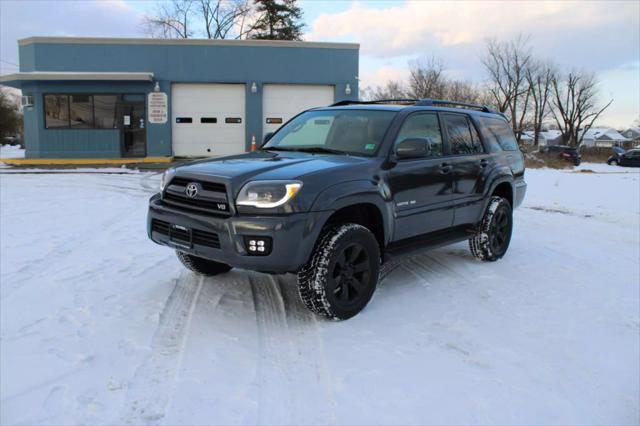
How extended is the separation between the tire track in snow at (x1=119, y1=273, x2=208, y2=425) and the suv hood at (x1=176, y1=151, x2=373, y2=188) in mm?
1122

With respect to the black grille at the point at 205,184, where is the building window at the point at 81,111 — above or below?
above

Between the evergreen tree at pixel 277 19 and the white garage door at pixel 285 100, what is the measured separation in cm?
Answer: 2030

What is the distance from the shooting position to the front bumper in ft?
12.3

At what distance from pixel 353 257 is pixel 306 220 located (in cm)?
61

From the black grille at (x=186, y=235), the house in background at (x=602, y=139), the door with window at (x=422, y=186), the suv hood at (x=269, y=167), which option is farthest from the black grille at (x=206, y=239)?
the house in background at (x=602, y=139)

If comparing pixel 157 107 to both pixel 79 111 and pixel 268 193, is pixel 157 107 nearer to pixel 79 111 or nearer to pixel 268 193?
pixel 79 111

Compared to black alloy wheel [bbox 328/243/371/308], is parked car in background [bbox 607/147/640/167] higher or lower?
higher

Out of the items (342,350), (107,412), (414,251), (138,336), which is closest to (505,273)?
(414,251)

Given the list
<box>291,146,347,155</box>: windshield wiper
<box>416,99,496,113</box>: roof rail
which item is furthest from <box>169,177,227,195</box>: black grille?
<box>416,99,496,113</box>: roof rail

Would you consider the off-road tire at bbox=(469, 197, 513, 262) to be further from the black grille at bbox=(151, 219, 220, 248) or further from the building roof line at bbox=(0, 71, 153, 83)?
the building roof line at bbox=(0, 71, 153, 83)

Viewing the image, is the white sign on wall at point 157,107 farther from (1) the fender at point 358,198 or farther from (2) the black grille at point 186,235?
(1) the fender at point 358,198

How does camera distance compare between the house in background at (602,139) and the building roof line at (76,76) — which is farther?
the house in background at (602,139)

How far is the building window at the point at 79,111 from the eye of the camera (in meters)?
21.2

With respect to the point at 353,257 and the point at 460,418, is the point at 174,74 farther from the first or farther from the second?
the point at 460,418
